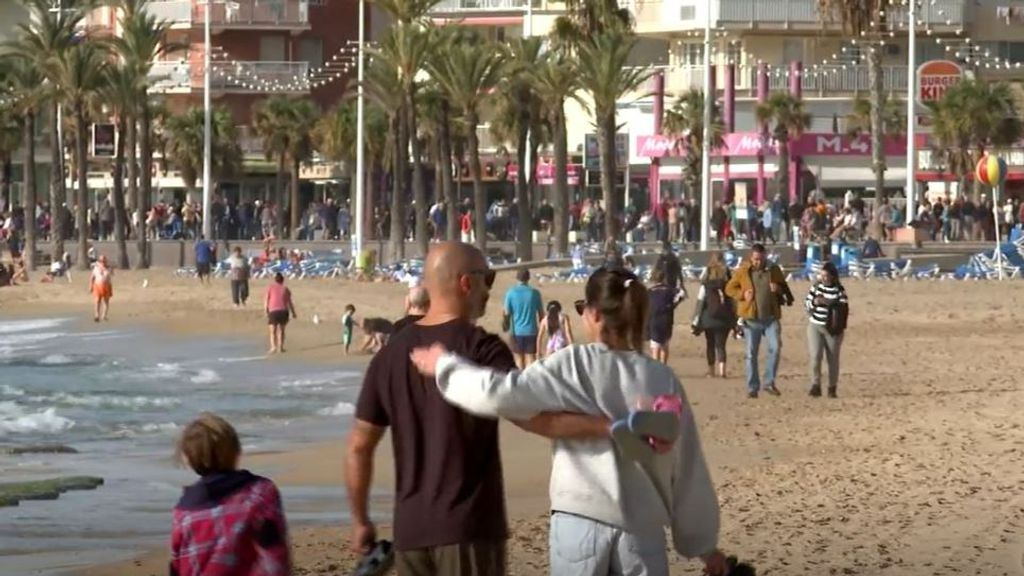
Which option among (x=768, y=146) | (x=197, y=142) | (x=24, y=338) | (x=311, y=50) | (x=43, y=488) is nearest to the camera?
(x=43, y=488)

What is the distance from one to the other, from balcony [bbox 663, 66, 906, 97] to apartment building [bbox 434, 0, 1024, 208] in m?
0.03

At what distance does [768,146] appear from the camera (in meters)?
65.0

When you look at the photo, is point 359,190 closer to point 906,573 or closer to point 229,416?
point 229,416

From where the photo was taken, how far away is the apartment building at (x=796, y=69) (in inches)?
2608

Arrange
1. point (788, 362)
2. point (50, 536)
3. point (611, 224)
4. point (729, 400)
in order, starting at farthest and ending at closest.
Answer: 1. point (611, 224)
2. point (788, 362)
3. point (729, 400)
4. point (50, 536)

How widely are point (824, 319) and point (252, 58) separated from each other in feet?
184

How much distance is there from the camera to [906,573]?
10.1 meters

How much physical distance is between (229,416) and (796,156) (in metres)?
43.8

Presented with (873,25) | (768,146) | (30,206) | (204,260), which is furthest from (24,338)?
(768,146)

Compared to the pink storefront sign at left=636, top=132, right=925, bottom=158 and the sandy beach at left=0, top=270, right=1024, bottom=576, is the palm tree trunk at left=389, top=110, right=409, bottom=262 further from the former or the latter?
the sandy beach at left=0, top=270, right=1024, bottom=576

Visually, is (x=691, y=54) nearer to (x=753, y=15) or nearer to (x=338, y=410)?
(x=753, y=15)

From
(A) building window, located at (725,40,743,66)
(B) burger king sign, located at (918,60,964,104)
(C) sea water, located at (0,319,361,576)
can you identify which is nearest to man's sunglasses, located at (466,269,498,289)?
(C) sea water, located at (0,319,361,576)

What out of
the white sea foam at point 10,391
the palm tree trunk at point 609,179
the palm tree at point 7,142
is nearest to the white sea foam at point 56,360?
the white sea foam at point 10,391

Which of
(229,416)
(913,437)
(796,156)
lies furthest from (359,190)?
(913,437)
